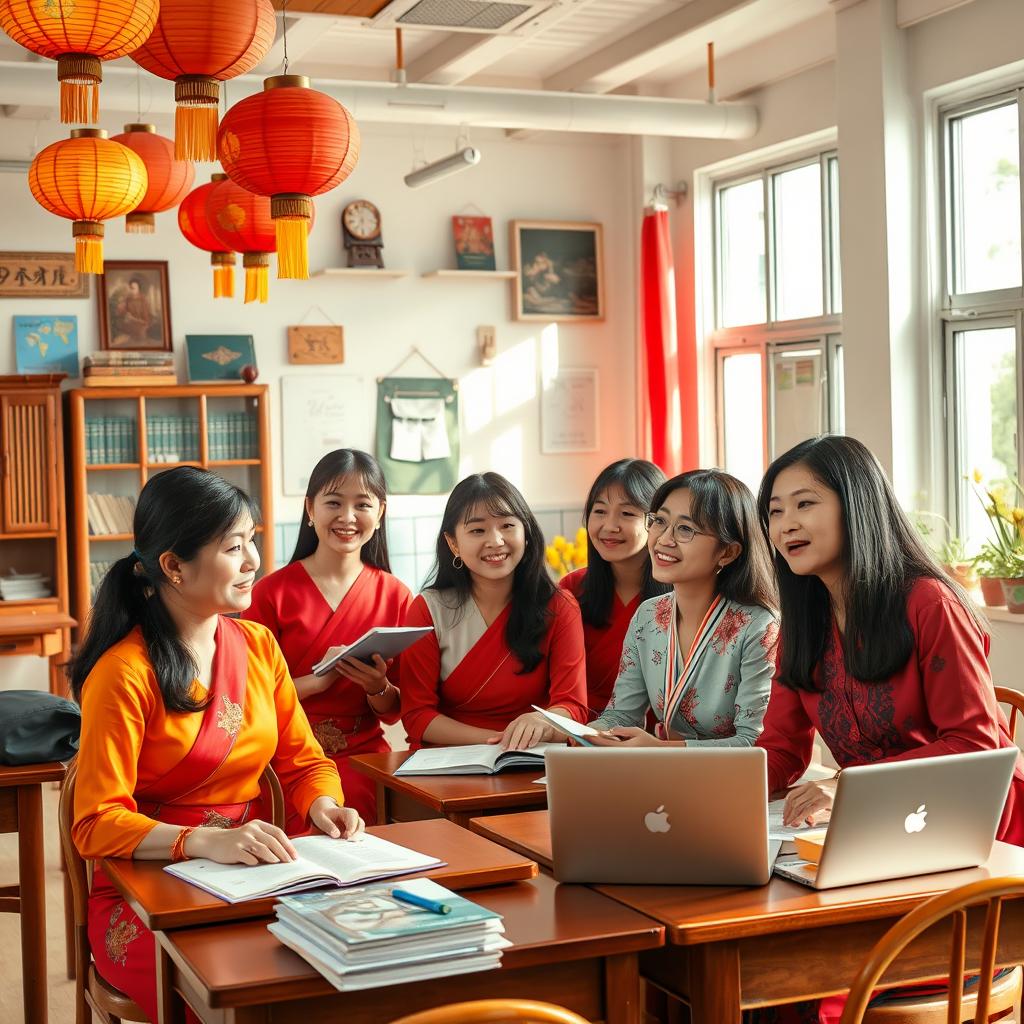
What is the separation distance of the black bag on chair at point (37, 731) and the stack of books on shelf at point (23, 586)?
11.2ft

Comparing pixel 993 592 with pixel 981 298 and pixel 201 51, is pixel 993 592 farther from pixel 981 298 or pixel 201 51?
Answer: pixel 201 51

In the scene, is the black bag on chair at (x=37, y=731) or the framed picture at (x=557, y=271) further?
the framed picture at (x=557, y=271)

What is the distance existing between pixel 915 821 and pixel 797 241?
504 centimetres

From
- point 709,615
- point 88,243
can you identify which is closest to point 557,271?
point 88,243

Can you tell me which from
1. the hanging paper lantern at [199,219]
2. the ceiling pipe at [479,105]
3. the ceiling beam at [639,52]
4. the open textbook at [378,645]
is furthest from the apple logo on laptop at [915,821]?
the ceiling pipe at [479,105]

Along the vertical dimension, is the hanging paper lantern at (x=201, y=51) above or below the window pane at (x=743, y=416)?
above

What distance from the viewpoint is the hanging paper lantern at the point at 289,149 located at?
296cm

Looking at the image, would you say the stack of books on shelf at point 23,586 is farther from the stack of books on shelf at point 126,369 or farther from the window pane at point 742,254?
the window pane at point 742,254

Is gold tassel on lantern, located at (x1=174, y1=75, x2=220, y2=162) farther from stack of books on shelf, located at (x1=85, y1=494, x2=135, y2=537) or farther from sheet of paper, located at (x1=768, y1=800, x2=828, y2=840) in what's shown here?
stack of books on shelf, located at (x1=85, y1=494, x2=135, y2=537)

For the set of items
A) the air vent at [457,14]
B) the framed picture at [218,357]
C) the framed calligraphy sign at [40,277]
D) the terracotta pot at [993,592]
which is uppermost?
the air vent at [457,14]

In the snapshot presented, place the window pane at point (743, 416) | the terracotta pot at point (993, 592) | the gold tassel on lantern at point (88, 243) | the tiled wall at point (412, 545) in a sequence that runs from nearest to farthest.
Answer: the gold tassel on lantern at point (88, 243) → the terracotta pot at point (993, 592) → the window pane at point (743, 416) → the tiled wall at point (412, 545)

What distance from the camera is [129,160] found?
367cm

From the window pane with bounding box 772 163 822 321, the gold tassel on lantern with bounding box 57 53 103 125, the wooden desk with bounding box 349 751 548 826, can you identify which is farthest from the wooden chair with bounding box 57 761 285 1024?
the window pane with bounding box 772 163 822 321

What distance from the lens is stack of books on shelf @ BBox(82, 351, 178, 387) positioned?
21.1 feet
